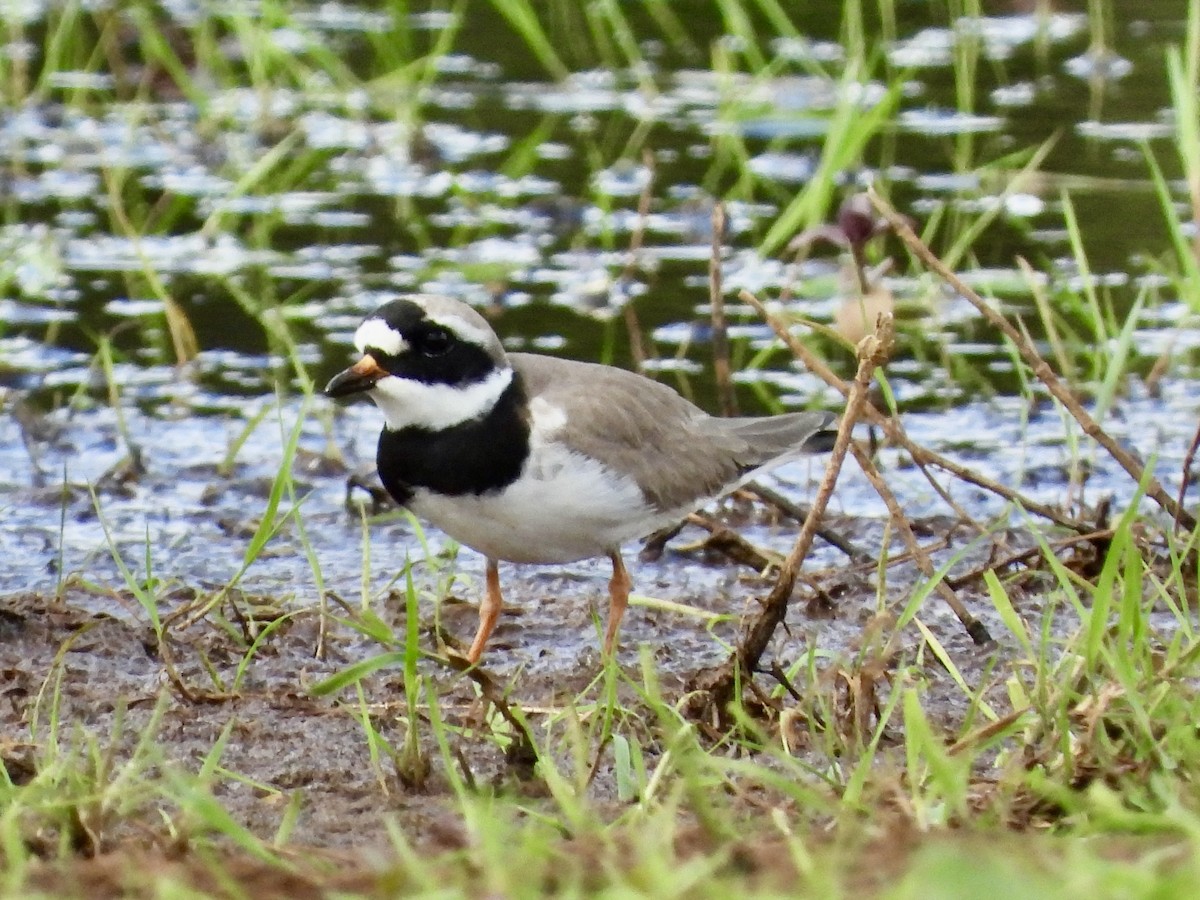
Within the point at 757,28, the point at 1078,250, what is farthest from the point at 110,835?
the point at 757,28

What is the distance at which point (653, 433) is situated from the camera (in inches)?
228

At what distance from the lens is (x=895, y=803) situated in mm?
3660

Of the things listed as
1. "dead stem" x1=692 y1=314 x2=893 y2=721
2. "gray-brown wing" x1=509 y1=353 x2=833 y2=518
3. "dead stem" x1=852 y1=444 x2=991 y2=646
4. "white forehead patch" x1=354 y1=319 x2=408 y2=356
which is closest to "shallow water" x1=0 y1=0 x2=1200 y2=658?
"gray-brown wing" x1=509 y1=353 x2=833 y2=518

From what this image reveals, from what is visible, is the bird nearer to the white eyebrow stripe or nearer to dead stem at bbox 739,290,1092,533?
the white eyebrow stripe

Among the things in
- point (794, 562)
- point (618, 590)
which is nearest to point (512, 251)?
point (618, 590)

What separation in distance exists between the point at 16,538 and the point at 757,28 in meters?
6.88

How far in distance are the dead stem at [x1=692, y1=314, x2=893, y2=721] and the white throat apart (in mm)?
1095

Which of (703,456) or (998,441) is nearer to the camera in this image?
(703,456)

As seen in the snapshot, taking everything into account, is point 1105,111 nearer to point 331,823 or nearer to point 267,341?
point 267,341

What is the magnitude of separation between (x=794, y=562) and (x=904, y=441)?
0.84 meters

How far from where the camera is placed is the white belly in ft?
16.9

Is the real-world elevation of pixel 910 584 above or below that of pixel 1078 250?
below

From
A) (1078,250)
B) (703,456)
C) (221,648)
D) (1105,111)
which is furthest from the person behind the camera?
(1105,111)

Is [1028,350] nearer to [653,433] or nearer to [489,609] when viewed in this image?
[653,433]
